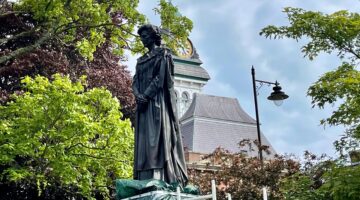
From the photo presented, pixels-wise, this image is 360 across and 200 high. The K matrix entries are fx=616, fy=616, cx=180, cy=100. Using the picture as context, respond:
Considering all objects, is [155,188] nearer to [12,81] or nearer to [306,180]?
[306,180]

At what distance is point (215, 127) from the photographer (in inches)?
1838

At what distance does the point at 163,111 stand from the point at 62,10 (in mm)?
11221

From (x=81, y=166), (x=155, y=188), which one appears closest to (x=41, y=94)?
(x=81, y=166)

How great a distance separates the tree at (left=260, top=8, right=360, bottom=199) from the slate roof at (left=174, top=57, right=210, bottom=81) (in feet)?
204

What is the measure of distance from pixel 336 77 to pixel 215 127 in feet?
111

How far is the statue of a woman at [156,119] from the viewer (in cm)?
870

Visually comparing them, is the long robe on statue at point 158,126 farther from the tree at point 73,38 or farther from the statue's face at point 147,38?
the tree at point 73,38

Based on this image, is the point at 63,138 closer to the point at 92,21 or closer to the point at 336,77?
the point at 92,21

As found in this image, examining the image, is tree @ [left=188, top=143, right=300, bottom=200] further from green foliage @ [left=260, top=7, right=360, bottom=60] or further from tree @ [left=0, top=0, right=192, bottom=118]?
green foliage @ [left=260, top=7, right=360, bottom=60]

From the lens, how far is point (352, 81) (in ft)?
39.1

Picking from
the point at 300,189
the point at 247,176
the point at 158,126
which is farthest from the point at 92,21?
the point at 158,126

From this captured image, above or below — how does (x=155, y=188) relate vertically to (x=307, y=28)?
below

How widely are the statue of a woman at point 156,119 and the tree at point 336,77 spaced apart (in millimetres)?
3766

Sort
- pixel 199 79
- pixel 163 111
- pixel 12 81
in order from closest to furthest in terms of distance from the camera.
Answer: pixel 163 111, pixel 12 81, pixel 199 79
